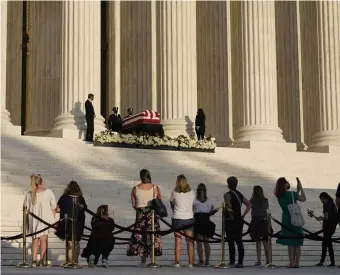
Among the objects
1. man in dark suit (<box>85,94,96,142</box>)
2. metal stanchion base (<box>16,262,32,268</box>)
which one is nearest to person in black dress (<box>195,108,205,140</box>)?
man in dark suit (<box>85,94,96,142</box>)

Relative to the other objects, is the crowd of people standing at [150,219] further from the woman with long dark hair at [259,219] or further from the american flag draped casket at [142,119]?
the american flag draped casket at [142,119]

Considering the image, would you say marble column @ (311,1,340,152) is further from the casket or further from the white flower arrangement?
the casket

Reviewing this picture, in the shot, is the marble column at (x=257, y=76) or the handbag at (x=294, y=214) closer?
the handbag at (x=294, y=214)

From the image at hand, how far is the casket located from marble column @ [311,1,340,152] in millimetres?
12361

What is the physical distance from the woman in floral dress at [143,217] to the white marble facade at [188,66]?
2322 centimetres

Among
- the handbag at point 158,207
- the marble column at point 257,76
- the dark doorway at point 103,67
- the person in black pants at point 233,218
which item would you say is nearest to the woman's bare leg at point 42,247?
the handbag at point 158,207

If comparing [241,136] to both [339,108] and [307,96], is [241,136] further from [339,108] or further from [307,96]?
[307,96]

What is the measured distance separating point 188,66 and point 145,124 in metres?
6.36

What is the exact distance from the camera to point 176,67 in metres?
55.5

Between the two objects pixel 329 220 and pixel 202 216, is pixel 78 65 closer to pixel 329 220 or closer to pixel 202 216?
pixel 329 220

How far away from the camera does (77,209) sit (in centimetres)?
2755

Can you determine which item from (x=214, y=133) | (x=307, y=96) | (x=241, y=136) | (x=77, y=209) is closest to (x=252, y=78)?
(x=241, y=136)

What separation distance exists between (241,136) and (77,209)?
29.9 meters

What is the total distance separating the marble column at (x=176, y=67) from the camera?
181 ft
